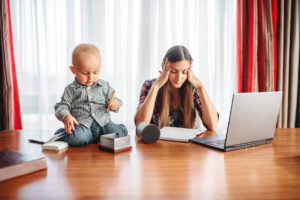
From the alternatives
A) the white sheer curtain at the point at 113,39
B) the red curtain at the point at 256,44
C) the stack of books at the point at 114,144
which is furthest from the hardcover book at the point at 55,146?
the red curtain at the point at 256,44

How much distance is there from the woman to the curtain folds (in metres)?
1.39

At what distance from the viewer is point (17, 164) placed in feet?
2.44

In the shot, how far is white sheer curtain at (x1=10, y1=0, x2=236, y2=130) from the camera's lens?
2.47 m

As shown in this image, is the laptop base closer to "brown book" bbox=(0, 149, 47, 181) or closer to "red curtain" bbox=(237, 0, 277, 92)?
"brown book" bbox=(0, 149, 47, 181)

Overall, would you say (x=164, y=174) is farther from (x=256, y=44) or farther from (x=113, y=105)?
(x=256, y=44)

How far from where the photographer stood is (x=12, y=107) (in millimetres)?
2385

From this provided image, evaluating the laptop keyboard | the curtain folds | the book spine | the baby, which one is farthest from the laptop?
the curtain folds

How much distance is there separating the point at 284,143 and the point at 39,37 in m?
2.32

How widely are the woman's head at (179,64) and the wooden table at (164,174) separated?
0.53 m

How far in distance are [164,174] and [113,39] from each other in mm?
1978

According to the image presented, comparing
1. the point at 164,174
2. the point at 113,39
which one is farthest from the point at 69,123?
the point at 113,39

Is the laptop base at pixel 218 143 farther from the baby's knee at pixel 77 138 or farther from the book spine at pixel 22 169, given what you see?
the book spine at pixel 22 169

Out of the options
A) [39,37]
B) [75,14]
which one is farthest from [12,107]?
[75,14]

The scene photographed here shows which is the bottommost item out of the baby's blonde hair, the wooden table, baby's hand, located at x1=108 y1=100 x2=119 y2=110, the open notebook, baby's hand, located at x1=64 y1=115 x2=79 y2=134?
the wooden table
